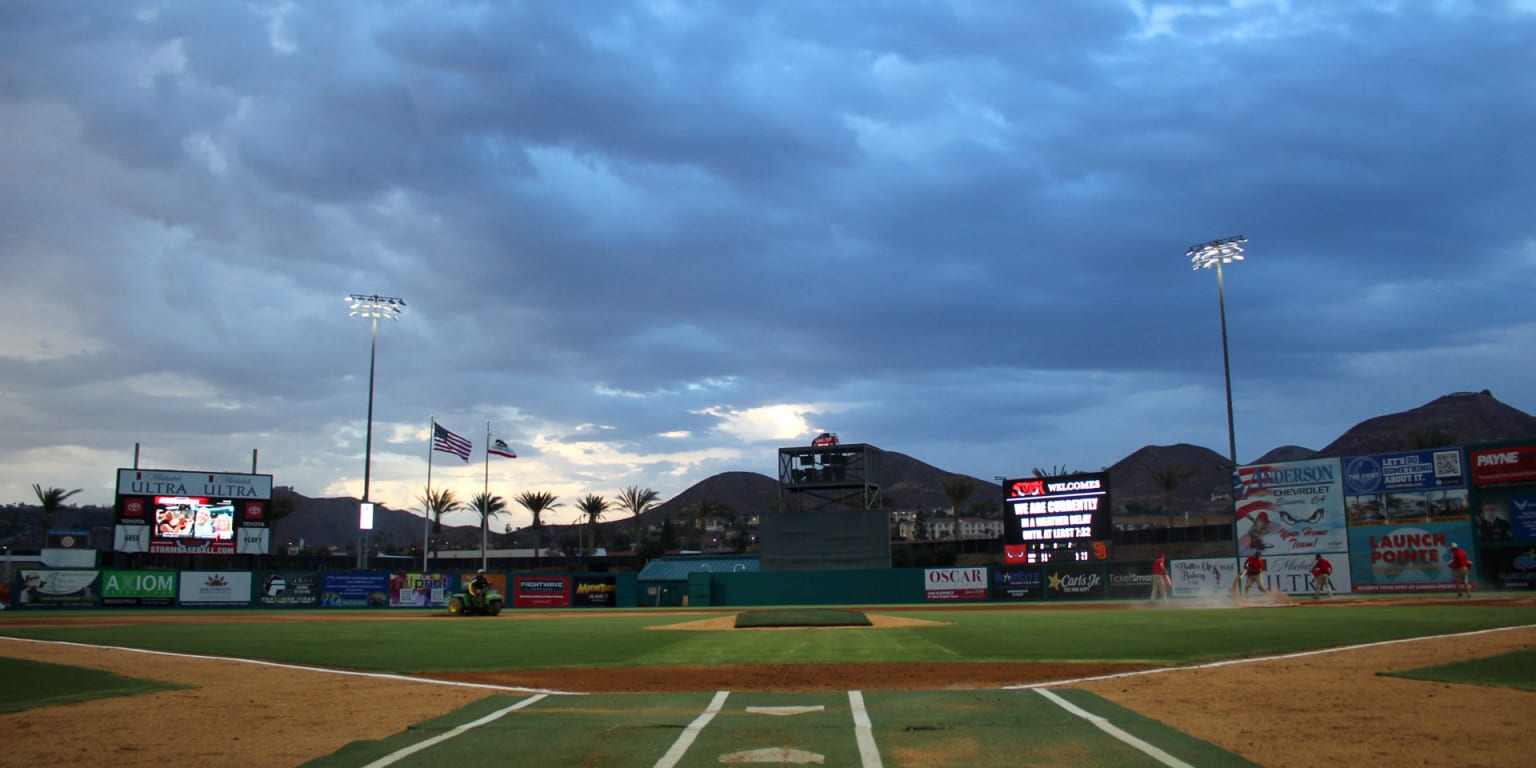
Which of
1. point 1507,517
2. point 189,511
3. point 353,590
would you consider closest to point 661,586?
point 353,590

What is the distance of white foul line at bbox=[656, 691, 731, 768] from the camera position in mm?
7754

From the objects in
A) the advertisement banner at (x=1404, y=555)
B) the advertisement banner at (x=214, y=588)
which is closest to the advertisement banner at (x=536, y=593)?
the advertisement banner at (x=214, y=588)

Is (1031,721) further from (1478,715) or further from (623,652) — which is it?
(623,652)

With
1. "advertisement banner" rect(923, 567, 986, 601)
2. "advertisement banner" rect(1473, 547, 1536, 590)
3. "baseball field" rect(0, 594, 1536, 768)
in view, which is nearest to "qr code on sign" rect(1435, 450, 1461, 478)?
"advertisement banner" rect(1473, 547, 1536, 590)

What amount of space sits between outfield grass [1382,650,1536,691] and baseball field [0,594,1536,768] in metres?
0.07

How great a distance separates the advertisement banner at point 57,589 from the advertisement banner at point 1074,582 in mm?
49670

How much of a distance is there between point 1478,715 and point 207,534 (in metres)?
67.4

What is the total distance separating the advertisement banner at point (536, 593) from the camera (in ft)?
187

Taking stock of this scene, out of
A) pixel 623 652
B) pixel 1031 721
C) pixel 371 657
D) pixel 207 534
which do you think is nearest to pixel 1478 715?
pixel 1031 721

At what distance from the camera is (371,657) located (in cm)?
1805

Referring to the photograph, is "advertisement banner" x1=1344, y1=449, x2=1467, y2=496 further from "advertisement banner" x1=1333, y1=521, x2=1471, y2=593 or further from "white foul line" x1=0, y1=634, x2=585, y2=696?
"white foul line" x1=0, y1=634, x2=585, y2=696

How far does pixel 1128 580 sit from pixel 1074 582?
257cm

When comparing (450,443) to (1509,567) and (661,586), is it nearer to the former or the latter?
(661,586)

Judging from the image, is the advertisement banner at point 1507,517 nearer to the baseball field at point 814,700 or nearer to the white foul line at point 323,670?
the baseball field at point 814,700
